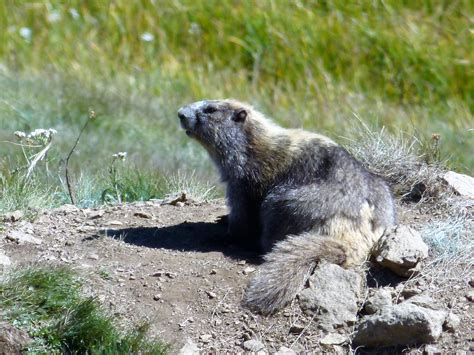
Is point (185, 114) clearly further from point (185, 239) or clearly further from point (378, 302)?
point (378, 302)

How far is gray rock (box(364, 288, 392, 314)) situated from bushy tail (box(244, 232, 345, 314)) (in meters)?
0.40

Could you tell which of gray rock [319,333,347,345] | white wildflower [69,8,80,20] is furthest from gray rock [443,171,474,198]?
white wildflower [69,8,80,20]

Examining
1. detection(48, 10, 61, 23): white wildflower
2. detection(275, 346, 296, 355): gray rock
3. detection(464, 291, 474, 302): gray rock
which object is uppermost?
detection(464, 291, 474, 302): gray rock

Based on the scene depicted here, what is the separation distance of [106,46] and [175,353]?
31.4 feet

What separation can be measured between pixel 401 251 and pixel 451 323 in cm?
57

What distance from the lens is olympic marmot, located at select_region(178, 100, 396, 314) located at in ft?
20.3

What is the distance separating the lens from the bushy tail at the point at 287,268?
597cm

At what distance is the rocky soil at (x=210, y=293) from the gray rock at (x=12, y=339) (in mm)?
549

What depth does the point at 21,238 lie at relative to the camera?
6.51 m

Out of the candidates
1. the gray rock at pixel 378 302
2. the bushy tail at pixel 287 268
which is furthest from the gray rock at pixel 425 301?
the bushy tail at pixel 287 268

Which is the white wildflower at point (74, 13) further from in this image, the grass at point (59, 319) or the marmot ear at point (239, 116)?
the grass at point (59, 319)

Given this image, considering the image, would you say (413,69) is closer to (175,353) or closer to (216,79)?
(216,79)

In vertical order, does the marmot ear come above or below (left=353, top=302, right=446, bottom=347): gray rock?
above

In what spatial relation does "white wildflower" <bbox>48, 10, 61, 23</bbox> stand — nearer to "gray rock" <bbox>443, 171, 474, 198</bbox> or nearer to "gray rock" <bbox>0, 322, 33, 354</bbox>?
"gray rock" <bbox>443, 171, 474, 198</bbox>
